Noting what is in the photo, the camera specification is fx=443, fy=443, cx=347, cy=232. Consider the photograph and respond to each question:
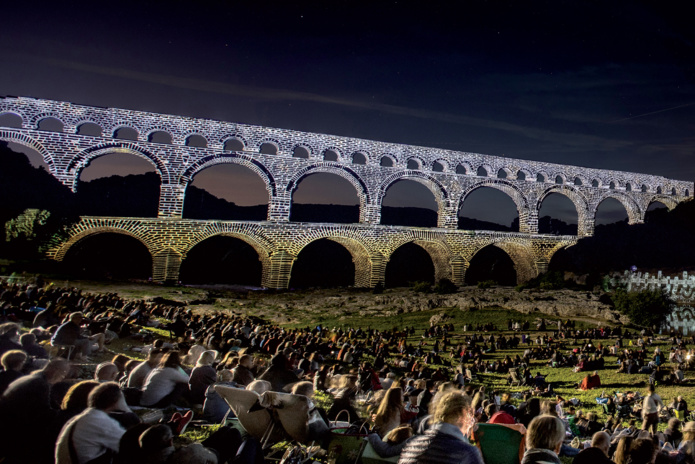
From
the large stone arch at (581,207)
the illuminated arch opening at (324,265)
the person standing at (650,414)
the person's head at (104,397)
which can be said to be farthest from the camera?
the illuminated arch opening at (324,265)

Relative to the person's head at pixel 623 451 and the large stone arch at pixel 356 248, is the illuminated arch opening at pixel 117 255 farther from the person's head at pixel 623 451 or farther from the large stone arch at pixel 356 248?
the person's head at pixel 623 451

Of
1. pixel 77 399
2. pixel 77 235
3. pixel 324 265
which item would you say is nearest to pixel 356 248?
pixel 324 265

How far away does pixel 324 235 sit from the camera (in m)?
26.5

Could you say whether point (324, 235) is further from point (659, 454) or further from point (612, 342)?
point (659, 454)

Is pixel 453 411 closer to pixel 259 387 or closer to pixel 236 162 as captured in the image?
pixel 259 387

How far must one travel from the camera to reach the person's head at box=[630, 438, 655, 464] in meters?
3.58

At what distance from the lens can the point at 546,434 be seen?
3295mm

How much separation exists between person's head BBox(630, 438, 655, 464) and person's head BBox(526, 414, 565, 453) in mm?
790

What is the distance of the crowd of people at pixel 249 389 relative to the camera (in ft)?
11.0

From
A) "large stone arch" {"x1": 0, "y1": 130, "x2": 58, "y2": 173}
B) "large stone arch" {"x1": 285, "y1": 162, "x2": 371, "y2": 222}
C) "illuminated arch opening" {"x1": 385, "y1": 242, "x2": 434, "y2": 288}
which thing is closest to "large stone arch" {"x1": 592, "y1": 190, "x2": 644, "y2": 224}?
"illuminated arch opening" {"x1": 385, "y1": 242, "x2": 434, "y2": 288}

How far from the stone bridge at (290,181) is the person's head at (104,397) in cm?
2095

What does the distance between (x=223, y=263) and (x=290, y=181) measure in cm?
1221

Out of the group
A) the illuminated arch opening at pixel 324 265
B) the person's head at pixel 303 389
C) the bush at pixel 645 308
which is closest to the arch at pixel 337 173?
the illuminated arch opening at pixel 324 265

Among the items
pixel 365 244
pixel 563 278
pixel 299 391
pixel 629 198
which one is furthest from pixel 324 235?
pixel 629 198
